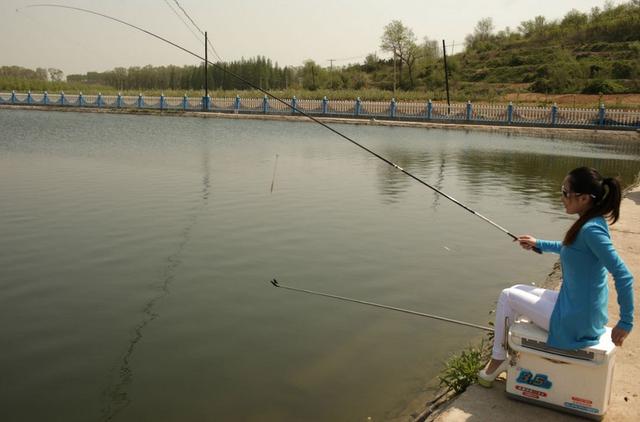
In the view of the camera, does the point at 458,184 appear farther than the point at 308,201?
Yes

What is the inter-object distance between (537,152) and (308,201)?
49.7 ft

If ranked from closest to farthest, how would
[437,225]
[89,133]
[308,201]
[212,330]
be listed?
[212,330] < [437,225] < [308,201] < [89,133]

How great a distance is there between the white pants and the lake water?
36.5 inches

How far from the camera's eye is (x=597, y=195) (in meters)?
3.17

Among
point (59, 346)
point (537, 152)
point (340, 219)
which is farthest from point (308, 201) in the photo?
point (537, 152)

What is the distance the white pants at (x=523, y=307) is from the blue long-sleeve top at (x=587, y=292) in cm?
13

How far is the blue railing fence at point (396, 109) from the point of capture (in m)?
35.5

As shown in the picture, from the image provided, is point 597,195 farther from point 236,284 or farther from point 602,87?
point 602,87

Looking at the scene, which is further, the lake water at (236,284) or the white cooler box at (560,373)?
the lake water at (236,284)

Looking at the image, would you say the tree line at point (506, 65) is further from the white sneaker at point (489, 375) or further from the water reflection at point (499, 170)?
the white sneaker at point (489, 375)

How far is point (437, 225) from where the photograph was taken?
31.4 ft

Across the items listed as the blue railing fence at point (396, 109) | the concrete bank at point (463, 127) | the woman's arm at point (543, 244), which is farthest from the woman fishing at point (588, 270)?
the blue railing fence at point (396, 109)

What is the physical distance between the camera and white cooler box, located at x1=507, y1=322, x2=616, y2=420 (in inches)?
126

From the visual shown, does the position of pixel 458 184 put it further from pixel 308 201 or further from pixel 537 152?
pixel 537 152
